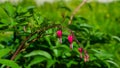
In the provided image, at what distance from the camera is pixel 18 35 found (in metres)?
2.29

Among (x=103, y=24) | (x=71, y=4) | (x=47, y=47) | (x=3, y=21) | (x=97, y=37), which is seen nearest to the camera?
(x=3, y=21)

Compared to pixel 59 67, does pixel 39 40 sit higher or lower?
higher

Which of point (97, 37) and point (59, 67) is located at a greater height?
point (97, 37)

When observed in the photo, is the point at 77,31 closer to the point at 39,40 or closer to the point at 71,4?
the point at 39,40

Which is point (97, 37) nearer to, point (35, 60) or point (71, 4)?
point (35, 60)

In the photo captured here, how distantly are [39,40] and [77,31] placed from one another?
9.1 inches

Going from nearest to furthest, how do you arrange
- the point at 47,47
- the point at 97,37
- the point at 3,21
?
the point at 3,21
the point at 47,47
the point at 97,37

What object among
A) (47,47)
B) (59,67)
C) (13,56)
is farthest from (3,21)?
(59,67)

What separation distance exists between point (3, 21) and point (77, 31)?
1.69 feet

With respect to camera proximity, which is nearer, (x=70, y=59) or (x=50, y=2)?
(x=70, y=59)

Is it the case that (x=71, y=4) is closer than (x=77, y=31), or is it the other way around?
(x=77, y=31)

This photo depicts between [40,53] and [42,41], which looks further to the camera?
[42,41]

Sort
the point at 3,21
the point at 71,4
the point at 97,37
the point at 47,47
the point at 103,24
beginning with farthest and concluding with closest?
the point at 71,4
the point at 103,24
the point at 97,37
the point at 47,47
the point at 3,21

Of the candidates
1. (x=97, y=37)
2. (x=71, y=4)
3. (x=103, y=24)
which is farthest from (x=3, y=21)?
(x=71, y=4)
